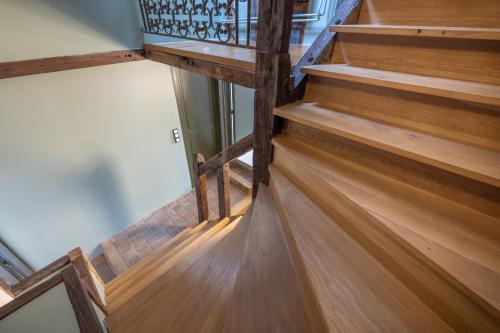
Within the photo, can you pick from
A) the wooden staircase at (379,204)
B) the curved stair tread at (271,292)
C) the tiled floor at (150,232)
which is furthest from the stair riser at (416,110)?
the tiled floor at (150,232)

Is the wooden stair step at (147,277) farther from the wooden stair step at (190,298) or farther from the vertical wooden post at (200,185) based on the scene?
the vertical wooden post at (200,185)

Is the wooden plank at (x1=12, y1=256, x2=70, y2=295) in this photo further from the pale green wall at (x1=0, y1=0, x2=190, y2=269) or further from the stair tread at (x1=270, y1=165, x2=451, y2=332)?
the stair tread at (x1=270, y1=165, x2=451, y2=332)

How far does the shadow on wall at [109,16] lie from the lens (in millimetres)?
1993

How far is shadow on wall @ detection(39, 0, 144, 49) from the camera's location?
1.99m

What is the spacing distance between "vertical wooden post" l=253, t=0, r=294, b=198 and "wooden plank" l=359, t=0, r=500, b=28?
0.79 meters

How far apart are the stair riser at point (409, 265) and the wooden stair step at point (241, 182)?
95.7 inches

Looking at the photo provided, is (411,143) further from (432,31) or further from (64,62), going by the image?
(64,62)

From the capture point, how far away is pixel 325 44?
1413 mm

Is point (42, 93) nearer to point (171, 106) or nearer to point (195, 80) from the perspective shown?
point (171, 106)

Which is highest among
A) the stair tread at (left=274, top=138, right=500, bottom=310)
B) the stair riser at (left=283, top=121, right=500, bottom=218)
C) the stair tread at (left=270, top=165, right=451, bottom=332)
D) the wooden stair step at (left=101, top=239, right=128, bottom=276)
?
the stair riser at (left=283, top=121, right=500, bottom=218)

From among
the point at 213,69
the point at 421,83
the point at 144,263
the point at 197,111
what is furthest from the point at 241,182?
the point at 421,83

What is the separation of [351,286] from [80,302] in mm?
1306

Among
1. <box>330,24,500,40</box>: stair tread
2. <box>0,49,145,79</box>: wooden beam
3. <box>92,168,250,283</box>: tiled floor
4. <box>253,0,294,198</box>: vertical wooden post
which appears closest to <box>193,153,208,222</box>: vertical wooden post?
<box>92,168,250,283</box>: tiled floor

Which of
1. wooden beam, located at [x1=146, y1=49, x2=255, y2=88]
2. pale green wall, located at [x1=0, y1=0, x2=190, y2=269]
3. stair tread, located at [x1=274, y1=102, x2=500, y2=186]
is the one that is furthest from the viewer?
pale green wall, located at [x1=0, y1=0, x2=190, y2=269]
